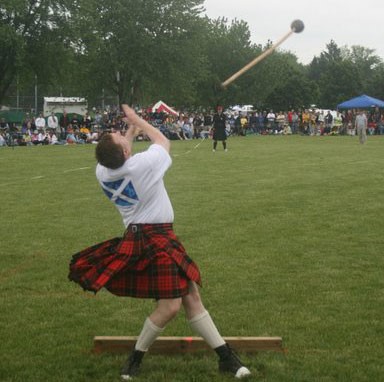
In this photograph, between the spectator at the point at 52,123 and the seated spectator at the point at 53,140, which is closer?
the seated spectator at the point at 53,140

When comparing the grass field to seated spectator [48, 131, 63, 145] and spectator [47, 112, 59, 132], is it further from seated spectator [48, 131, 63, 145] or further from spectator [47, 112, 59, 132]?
spectator [47, 112, 59, 132]

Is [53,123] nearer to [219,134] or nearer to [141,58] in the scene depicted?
[141,58]

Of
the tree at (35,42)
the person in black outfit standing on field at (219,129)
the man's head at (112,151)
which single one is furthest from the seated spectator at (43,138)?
the man's head at (112,151)

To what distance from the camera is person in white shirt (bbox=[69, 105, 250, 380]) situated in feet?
12.2

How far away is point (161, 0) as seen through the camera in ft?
141

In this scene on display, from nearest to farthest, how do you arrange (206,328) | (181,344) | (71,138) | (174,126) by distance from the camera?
(206,328)
(181,344)
(71,138)
(174,126)

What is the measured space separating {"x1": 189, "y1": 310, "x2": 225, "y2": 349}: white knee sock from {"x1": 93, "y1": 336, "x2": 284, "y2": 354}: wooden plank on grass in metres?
0.42

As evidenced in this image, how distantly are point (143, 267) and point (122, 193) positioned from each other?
447 millimetres

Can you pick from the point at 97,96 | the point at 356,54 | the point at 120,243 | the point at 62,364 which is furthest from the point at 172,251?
the point at 356,54

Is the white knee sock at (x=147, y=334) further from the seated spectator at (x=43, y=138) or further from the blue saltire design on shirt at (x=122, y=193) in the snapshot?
the seated spectator at (x=43, y=138)

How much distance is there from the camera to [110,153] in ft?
12.2

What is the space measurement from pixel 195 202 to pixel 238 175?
424 cm

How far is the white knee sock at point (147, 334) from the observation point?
150 inches

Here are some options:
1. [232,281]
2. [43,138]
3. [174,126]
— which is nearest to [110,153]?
[232,281]
